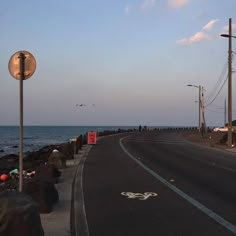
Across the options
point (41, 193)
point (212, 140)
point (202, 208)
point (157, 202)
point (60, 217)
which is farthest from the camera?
point (212, 140)

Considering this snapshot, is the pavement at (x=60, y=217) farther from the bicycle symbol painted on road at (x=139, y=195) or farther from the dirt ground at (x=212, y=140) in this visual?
the dirt ground at (x=212, y=140)

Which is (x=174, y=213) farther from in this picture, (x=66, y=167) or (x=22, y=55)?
(x=66, y=167)

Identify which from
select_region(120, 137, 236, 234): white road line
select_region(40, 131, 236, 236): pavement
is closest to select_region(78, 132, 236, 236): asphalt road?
select_region(120, 137, 236, 234): white road line

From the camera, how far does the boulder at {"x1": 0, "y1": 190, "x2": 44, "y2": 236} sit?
573cm

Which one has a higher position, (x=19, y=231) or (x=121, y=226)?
(x=19, y=231)

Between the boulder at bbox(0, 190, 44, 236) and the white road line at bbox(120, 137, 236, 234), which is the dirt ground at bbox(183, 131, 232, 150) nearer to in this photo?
the white road line at bbox(120, 137, 236, 234)

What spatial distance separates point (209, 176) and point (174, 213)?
7768 mm

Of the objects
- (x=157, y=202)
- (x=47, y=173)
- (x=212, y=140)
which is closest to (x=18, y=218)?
(x=157, y=202)

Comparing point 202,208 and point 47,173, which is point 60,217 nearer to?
point 202,208

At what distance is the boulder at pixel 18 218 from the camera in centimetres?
573

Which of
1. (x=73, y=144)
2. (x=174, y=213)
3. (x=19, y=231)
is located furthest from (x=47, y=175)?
(x=73, y=144)

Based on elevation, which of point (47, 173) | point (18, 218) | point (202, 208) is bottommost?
point (202, 208)

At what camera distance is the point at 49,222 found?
9062mm

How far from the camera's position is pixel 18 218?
18.9 feet
